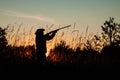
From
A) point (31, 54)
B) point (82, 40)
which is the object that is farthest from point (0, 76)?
point (82, 40)

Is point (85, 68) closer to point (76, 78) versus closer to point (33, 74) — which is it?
point (76, 78)

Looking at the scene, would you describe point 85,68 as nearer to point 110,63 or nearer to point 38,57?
point 110,63

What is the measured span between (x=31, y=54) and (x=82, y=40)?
9.62ft

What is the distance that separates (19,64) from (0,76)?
3.17ft

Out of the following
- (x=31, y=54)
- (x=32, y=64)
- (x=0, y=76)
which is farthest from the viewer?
(x=31, y=54)

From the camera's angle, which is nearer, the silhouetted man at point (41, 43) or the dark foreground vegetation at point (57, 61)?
the dark foreground vegetation at point (57, 61)

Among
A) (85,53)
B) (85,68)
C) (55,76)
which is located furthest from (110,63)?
(55,76)

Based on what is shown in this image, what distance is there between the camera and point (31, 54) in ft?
31.3

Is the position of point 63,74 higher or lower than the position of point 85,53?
lower

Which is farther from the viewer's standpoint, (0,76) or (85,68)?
(85,68)

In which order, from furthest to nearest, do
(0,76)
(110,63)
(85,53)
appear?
(85,53) → (110,63) → (0,76)

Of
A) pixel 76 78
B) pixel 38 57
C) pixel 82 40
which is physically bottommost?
pixel 76 78

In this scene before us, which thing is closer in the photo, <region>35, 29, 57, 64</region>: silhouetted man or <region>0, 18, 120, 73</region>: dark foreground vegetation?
<region>0, 18, 120, 73</region>: dark foreground vegetation

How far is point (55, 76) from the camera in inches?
265
